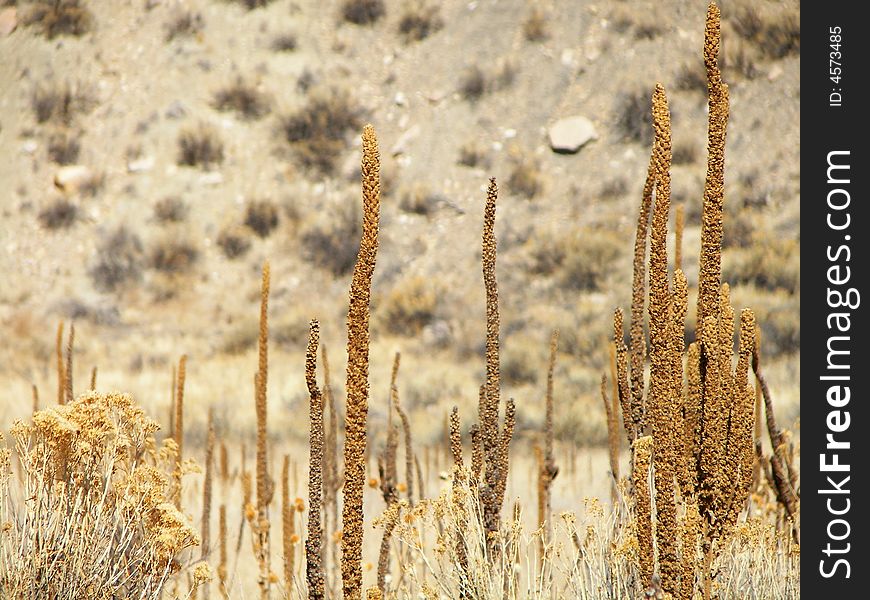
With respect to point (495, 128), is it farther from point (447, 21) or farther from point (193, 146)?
point (193, 146)

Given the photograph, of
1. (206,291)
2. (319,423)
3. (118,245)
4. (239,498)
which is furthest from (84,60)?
(319,423)

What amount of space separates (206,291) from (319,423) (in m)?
13.8

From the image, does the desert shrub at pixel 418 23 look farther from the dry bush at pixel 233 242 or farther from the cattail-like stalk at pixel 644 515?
the cattail-like stalk at pixel 644 515

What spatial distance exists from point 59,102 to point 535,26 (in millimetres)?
9573

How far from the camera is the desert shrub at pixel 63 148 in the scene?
56.9 feet

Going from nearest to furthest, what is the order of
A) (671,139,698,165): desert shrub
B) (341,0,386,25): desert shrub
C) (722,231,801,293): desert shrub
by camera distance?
(722,231,801,293): desert shrub
(671,139,698,165): desert shrub
(341,0,386,25): desert shrub

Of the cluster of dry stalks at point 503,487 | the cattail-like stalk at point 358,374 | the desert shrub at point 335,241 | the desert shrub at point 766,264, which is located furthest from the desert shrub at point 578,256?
the cattail-like stalk at point 358,374

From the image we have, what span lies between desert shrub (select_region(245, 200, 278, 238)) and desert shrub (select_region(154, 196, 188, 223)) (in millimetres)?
1154

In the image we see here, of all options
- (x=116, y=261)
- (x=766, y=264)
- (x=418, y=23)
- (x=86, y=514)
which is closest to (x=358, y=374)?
(x=86, y=514)

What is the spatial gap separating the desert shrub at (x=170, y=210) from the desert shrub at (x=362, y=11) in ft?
18.8

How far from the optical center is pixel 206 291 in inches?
604

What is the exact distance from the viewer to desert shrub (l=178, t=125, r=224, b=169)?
17.1 m

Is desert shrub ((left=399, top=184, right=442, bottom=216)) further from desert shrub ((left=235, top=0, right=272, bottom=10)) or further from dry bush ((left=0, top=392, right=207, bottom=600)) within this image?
dry bush ((left=0, top=392, right=207, bottom=600))

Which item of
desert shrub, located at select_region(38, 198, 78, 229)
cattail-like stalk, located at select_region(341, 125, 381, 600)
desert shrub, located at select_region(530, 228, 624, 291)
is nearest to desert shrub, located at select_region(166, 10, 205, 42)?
desert shrub, located at select_region(38, 198, 78, 229)
